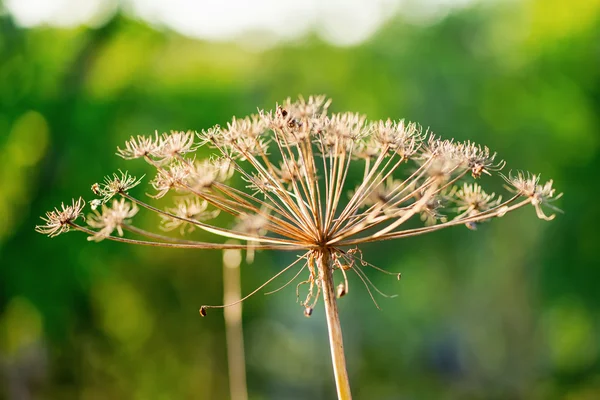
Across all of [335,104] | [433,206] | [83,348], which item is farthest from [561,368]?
[433,206]

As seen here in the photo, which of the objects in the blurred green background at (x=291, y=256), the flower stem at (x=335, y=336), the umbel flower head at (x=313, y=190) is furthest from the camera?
the blurred green background at (x=291, y=256)

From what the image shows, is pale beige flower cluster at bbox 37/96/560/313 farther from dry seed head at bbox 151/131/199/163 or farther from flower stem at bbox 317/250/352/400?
flower stem at bbox 317/250/352/400

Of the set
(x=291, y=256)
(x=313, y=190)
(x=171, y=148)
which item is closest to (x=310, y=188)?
(x=313, y=190)

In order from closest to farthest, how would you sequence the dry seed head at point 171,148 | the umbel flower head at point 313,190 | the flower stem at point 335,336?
the flower stem at point 335,336 < the umbel flower head at point 313,190 < the dry seed head at point 171,148

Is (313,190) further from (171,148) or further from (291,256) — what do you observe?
(291,256)

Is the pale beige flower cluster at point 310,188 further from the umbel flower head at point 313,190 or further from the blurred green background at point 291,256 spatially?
the blurred green background at point 291,256

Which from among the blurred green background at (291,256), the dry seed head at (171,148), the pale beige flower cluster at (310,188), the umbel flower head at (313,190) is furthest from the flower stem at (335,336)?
the blurred green background at (291,256)

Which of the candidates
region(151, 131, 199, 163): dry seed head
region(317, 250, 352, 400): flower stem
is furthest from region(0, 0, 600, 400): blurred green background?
region(317, 250, 352, 400): flower stem

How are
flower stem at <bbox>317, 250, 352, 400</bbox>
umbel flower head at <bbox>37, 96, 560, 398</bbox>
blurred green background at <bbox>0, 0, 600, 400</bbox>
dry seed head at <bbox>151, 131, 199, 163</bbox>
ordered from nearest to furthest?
flower stem at <bbox>317, 250, 352, 400</bbox> < umbel flower head at <bbox>37, 96, 560, 398</bbox> < dry seed head at <bbox>151, 131, 199, 163</bbox> < blurred green background at <bbox>0, 0, 600, 400</bbox>
